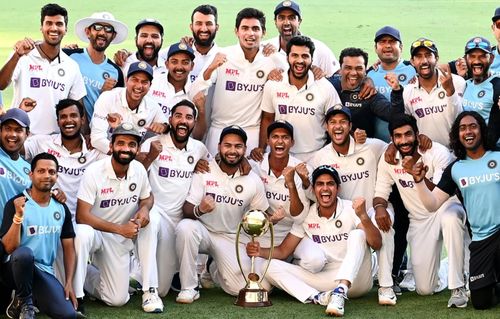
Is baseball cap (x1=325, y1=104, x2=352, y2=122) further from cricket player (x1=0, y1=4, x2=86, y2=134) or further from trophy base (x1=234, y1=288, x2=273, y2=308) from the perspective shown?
cricket player (x1=0, y1=4, x2=86, y2=134)

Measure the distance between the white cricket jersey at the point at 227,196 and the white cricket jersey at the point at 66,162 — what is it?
2.83 feet

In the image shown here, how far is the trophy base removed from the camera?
26.1 ft

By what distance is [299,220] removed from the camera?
8.43 m

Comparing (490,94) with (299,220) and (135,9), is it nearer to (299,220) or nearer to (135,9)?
(299,220)

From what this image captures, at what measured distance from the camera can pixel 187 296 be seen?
8.16 meters

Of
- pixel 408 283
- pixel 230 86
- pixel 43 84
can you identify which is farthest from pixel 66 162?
pixel 408 283

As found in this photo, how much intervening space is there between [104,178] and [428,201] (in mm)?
2370

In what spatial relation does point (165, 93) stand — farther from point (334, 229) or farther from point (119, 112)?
point (334, 229)

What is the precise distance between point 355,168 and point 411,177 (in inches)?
17.7

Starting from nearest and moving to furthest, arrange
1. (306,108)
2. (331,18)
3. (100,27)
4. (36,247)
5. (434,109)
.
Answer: (36,247) < (434,109) < (306,108) < (100,27) < (331,18)

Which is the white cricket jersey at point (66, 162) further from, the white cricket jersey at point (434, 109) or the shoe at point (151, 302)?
the white cricket jersey at point (434, 109)

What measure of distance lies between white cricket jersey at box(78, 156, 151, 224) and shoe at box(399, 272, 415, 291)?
2099 mm

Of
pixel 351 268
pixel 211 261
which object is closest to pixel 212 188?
pixel 211 261

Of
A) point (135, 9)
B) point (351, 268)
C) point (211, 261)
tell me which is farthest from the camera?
point (135, 9)
